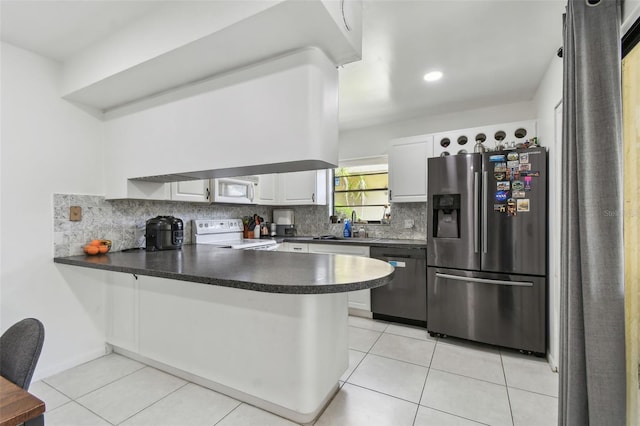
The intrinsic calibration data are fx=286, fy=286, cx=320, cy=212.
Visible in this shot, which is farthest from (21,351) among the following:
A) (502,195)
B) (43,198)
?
(502,195)

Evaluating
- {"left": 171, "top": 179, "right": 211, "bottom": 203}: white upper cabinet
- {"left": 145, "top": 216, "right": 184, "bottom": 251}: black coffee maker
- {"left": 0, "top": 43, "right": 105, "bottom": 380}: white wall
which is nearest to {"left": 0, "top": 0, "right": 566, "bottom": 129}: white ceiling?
{"left": 0, "top": 43, "right": 105, "bottom": 380}: white wall

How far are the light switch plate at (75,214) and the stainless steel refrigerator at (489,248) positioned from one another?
319 centimetres

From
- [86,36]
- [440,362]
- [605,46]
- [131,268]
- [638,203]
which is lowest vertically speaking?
[440,362]

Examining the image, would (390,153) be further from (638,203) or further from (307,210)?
(638,203)

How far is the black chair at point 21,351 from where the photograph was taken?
0.95 metres

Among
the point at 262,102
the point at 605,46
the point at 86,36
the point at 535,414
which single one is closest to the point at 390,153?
the point at 262,102

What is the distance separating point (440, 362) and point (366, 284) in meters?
1.62

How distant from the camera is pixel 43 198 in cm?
220

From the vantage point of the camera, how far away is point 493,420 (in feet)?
5.60

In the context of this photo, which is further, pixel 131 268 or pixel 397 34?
pixel 397 34

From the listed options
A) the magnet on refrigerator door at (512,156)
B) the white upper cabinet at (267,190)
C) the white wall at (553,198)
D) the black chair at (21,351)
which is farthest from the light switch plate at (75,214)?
the white wall at (553,198)

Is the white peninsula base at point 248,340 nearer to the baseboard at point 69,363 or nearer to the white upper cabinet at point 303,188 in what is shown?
the baseboard at point 69,363

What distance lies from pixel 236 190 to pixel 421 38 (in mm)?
2453

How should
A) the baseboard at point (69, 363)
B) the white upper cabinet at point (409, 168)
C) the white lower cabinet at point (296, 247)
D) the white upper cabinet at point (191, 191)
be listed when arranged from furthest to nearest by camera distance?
the white lower cabinet at point (296, 247) < the white upper cabinet at point (409, 168) < the white upper cabinet at point (191, 191) < the baseboard at point (69, 363)
